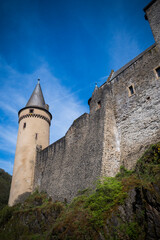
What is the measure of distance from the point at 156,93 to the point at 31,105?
14.7 metres

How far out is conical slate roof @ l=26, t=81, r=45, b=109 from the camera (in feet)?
73.8

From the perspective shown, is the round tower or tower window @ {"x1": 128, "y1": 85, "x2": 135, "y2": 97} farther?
the round tower

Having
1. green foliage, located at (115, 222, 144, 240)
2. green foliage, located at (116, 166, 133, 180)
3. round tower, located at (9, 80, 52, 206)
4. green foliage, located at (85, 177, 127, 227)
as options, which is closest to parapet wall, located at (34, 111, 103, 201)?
green foliage, located at (116, 166, 133, 180)

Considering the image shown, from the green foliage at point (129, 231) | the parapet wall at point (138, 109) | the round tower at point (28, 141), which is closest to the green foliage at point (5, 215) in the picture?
the round tower at point (28, 141)

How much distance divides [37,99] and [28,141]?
215 inches

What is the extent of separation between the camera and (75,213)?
28.7 ft

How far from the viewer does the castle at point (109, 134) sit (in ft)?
36.8

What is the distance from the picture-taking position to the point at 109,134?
1230 cm

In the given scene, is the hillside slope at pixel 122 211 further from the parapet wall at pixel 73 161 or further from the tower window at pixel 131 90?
the tower window at pixel 131 90

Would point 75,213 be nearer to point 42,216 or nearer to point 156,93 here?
point 42,216

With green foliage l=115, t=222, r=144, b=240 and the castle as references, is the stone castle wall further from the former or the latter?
green foliage l=115, t=222, r=144, b=240

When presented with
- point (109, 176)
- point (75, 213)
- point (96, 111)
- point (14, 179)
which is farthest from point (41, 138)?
point (75, 213)

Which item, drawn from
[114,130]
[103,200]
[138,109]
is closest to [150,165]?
[103,200]

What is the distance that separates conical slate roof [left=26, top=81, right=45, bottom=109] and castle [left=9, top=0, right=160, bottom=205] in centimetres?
648
